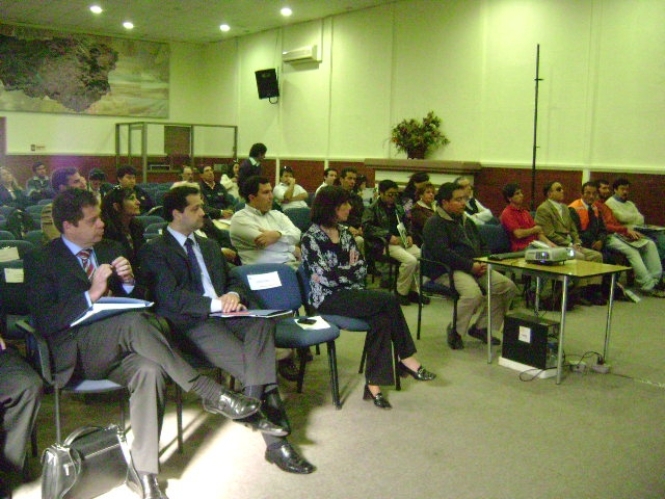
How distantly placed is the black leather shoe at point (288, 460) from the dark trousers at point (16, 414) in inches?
40.0

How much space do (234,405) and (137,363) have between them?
1.43ft

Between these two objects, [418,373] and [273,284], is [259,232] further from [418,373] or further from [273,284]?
[418,373]


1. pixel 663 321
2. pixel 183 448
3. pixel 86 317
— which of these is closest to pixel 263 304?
pixel 183 448

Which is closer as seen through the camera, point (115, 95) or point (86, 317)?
point (86, 317)

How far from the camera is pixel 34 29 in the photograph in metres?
13.2

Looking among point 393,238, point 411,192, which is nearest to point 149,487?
point 393,238

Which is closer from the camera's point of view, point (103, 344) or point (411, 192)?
point (103, 344)

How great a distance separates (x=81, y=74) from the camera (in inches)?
540

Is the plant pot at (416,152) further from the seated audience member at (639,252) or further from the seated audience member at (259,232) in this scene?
the seated audience member at (259,232)

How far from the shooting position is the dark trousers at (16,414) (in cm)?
255

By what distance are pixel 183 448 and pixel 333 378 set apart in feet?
3.05

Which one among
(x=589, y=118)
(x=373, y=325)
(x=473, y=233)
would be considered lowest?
(x=373, y=325)

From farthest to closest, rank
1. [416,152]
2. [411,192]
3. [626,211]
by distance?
[416,152], [626,211], [411,192]

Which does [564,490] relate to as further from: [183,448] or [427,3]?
[427,3]
